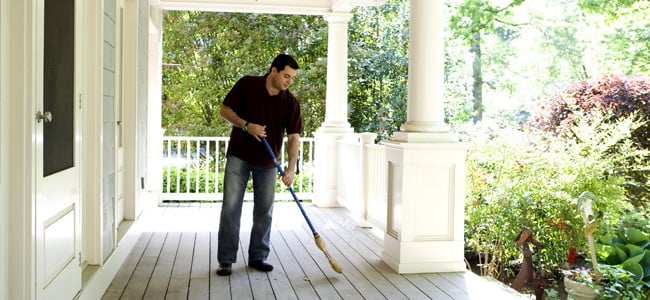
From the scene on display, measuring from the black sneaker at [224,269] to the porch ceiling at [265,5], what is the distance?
167 inches

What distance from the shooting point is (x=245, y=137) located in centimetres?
439

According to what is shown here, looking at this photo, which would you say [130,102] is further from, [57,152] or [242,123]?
[57,152]

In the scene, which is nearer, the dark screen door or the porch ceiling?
the dark screen door

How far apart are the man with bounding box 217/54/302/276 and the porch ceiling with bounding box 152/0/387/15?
3642 mm

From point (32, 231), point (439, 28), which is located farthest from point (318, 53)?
point (32, 231)

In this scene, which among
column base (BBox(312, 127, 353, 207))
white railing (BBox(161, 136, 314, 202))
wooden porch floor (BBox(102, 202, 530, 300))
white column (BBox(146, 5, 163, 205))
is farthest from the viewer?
white railing (BBox(161, 136, 314, 202))

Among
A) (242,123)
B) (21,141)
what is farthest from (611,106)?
(21,141)

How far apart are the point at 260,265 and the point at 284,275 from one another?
0.21 m

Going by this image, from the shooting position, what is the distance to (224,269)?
443 cm

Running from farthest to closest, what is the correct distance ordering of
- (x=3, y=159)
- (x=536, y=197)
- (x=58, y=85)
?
1. (x=536, y=197)
2. (x=58, y=85)
3. (x=3, y=159)

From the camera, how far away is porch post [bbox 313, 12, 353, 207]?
816cm

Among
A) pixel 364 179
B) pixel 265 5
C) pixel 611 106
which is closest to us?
pixel 364 179

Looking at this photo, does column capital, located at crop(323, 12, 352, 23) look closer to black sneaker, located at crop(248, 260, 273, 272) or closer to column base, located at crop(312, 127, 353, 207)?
column base, located at crop(312, 127, 353, 207)

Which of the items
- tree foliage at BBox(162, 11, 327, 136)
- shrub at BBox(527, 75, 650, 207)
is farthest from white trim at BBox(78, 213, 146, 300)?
tree foliage at BBox(162, 11, 327, 136)
